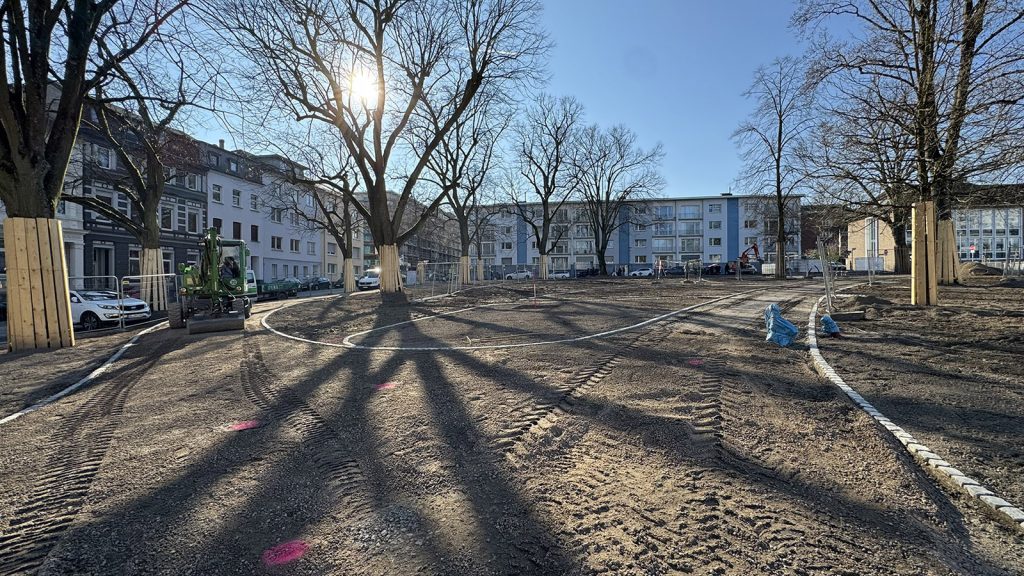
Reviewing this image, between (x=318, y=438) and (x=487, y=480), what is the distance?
69.3 inches

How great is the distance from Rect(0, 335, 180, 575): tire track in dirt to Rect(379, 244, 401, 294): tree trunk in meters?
15.4

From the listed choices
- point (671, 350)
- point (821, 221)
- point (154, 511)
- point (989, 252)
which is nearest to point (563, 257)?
point (989, 252)

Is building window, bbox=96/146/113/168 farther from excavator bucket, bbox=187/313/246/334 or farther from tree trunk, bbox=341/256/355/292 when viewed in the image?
excavator bucket, bbox=187/313/246/334

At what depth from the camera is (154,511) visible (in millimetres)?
2996

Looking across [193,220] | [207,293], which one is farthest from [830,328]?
[193,220]

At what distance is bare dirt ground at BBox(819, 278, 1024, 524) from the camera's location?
3.48 metres

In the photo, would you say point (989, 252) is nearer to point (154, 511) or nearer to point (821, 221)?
point (821, 221)

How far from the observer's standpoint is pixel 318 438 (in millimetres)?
4184

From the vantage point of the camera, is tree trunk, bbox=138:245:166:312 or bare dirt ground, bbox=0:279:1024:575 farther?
tree trunk, bbox=138:245:166:312

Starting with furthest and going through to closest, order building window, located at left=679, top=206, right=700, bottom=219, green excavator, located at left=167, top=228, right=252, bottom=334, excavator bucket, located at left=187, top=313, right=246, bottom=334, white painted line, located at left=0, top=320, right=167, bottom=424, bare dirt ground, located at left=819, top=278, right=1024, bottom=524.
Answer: building window, located at left=679, top=206, right=700, bottom=219, green excavator, located at left=167, top=228, right=252, bottom=334, excavator bucket, located at left=187, top=313, right=246, bottom=334, white painted line, located at left=0, top=320, right=167, bottom=424, bare dirt ground, located at left=819, top=278, right=1024, bottom=524

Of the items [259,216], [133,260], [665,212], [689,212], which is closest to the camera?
[133,260]

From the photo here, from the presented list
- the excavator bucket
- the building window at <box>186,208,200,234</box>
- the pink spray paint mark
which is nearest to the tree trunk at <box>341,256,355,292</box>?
the building window at <box>186,208,200,234</box>

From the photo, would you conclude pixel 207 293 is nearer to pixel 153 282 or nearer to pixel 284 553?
pixel 153 282

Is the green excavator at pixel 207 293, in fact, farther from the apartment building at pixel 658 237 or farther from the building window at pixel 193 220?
the apartment building at pixel 658 237
